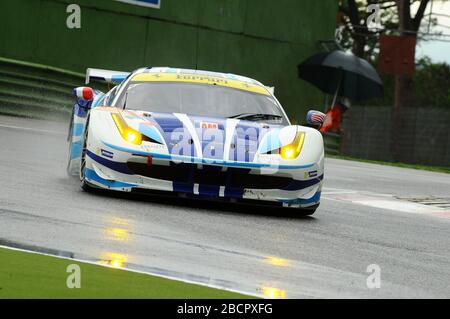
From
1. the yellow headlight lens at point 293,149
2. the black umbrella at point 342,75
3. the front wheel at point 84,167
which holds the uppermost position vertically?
the black umbrella at point 342,75

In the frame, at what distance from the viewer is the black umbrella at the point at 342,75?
96.2 feet

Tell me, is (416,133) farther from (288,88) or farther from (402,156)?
(288,88)

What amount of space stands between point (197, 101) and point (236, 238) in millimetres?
2590

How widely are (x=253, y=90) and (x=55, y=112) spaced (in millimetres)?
11898

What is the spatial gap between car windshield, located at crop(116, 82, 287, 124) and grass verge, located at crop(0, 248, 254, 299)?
411 cm

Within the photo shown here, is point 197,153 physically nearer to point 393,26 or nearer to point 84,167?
point 84,167

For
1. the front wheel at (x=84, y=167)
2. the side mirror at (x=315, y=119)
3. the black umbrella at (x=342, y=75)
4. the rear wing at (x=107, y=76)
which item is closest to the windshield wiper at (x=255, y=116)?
the side mirror at (x=315, y=119)

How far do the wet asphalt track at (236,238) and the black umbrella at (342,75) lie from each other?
1650 cm

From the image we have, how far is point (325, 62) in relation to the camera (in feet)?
96.4

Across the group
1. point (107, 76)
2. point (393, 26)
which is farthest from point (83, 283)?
point (393, 26)

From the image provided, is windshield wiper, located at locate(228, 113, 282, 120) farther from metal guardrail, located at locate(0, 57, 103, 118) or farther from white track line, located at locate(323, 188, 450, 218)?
metal guardrail, located at locate(0, 57, 103, 118)

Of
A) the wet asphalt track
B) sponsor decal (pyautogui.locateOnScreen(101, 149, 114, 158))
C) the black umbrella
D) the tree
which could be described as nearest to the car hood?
sponsor decal (pyautogui.locateOnScreen(101, 149, 114, 158))

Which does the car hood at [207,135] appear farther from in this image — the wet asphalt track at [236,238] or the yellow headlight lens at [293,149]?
the wet asphalt track at [236,238]
